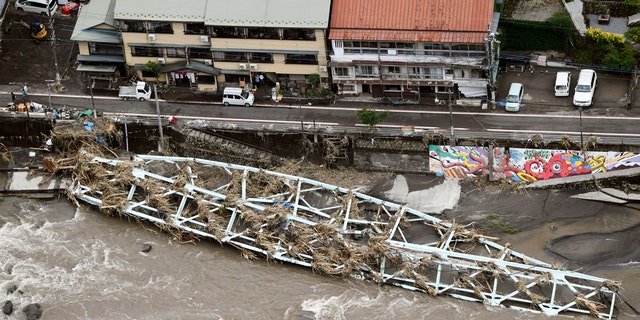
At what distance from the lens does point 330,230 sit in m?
62.8

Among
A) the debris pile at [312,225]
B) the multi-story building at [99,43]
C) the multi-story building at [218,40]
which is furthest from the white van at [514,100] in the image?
the multi-story building at [99,43]

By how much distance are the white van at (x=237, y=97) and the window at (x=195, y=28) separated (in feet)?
13.1

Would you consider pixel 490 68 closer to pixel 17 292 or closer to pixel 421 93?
pixel 421 93

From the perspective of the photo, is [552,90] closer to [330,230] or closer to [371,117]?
[371,117]

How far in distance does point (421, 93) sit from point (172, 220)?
58.1ft

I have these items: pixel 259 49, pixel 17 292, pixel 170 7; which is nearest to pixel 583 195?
pixel 259 49

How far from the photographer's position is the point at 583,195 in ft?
211

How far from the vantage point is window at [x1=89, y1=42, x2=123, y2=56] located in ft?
240

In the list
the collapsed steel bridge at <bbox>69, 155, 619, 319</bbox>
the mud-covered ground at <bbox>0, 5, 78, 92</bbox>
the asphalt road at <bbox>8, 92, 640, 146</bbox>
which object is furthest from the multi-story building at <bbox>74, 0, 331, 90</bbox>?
the collapsed steel bridge at <bbox>69, 155, 619, 319</bbox>

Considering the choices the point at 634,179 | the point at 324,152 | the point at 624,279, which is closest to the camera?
the point at 624,279

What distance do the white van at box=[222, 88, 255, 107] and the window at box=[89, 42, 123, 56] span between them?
8.13m

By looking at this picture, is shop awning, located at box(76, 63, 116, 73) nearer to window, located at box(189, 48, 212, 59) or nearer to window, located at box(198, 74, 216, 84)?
window, located at box(189, 48, 212, 59)

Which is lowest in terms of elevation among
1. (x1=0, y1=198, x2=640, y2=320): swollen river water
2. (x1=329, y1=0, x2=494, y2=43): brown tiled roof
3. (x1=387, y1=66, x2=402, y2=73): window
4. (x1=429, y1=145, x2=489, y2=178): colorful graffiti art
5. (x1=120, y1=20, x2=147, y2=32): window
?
(x1=0, y1=198, x2=640, y2=320): swollen river water

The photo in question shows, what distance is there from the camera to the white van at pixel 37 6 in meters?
77.6
